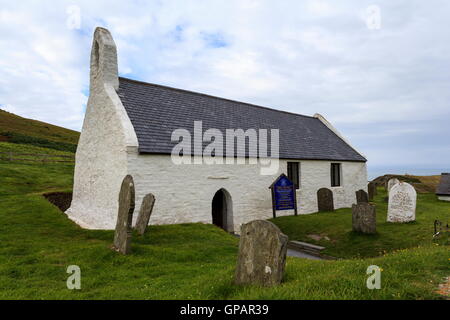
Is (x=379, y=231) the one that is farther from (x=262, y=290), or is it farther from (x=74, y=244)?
(x=74, y=244)

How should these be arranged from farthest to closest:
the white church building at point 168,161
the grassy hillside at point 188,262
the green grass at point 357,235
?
the white church building at point 168,161 → the green grass at point 357,235 → the grassy hillside at point 188,262

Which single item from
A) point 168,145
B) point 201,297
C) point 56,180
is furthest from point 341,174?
point 56,180

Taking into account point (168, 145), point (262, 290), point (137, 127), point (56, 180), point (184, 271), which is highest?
point (137, 127)

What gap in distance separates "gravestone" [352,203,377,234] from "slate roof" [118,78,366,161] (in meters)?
6.01

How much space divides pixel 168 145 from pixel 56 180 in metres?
18.1

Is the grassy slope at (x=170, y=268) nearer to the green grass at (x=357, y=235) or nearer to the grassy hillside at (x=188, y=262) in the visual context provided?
the grassy hillside at (x=188, y=262)

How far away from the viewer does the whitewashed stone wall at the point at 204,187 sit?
39.3 ft

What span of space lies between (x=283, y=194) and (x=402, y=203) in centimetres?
590

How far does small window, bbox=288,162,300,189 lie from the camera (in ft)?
59.5

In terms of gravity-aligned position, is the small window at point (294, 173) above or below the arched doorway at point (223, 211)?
above

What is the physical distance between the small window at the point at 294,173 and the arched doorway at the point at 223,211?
5271mm

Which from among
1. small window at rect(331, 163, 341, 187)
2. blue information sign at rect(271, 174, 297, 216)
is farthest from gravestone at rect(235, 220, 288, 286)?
small window at rect(331, 163, 341, 187)

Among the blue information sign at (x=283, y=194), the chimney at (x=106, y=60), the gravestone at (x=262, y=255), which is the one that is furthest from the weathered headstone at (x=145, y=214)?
the blue information sign at (x=283, y=194)

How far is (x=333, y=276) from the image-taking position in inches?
185
